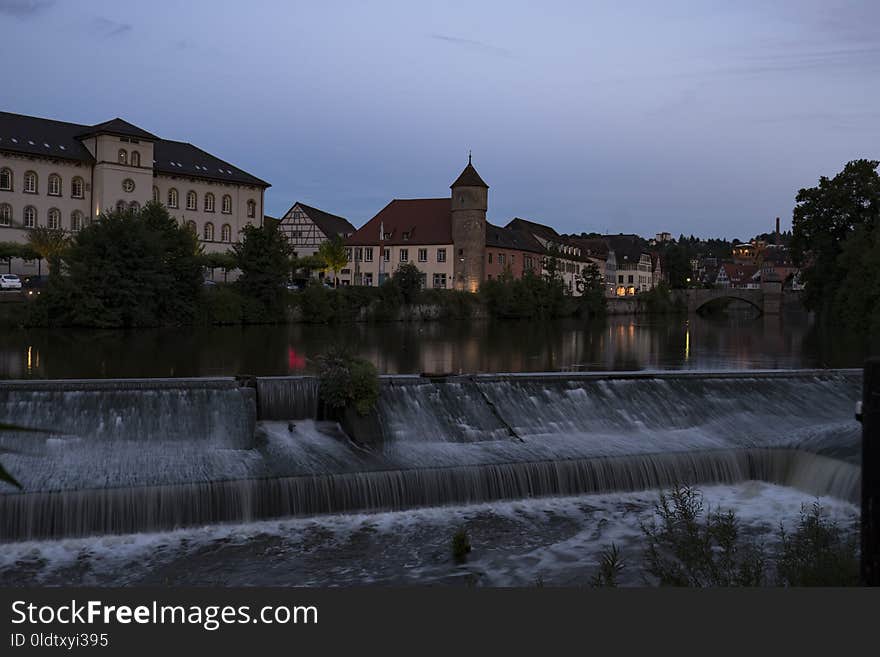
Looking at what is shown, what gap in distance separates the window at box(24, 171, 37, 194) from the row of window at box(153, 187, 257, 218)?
1014 cm

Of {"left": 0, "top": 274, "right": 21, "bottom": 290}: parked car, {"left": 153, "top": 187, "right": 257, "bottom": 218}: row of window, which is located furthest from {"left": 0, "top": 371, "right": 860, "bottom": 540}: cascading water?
{"left": 153, "top": 187, "right": 257, "bottom": 218}: row of window

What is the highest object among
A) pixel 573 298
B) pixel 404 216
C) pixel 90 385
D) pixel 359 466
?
pixel 404 216

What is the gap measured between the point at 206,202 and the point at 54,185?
1449 cm

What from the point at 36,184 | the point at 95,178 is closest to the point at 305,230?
the point at 95,178

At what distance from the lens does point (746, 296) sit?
382 ft

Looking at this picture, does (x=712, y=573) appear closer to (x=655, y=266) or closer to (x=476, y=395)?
(x=476, y=395)

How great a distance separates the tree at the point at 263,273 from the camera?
193 feet

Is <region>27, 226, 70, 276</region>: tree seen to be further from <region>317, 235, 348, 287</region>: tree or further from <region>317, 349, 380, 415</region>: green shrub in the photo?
<region>317, 349, 380, 415</region>: green shrub

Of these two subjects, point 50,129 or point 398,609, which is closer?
point 398,609

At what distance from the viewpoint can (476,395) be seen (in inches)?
747

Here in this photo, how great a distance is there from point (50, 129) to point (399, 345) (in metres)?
49.4

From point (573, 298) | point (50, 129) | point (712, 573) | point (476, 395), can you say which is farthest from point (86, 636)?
point (573, 298)

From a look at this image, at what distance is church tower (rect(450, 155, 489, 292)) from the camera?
90375mm

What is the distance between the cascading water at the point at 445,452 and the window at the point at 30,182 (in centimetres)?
6278
